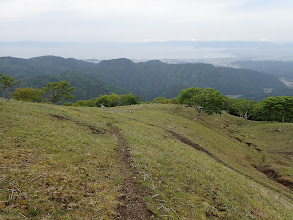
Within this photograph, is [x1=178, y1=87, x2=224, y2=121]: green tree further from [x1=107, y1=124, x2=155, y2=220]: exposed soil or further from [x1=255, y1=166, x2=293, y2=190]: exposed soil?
[x1=107, y1=124, x2=155, y2=220]: exposed soil

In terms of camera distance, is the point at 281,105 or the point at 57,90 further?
the point at 57,90

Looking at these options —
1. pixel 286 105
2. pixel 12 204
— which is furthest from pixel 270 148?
pixel 12 204

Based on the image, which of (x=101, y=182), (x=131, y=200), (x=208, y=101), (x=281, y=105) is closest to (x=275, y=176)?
(x=208, y=101)

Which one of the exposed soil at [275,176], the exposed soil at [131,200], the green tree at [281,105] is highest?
the exposed soil at [131,200]

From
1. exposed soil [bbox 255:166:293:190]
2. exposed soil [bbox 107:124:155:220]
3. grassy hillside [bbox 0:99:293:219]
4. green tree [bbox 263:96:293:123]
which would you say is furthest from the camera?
green tree [bbox 263:96:293:123]

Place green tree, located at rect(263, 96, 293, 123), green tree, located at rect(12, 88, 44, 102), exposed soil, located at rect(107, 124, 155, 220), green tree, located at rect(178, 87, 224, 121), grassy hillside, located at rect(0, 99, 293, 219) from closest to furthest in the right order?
1. grassy hillside, located at rect(0, 99, 293, 219)
2. exposed soil, located at rect(107, 124, 155, 220)
3. green tree, located at rect(178, 87, 224, 121)
4. green tree, located at rect(263, 96, 293, 123)
5. green tree, located at rect(12, 88, 44, 102)

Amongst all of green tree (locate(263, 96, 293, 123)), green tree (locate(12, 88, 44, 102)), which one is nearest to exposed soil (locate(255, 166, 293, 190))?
green tree (locate(263, 96, 293, 123))

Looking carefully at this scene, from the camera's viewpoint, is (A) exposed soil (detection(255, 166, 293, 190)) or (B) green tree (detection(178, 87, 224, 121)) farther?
(B) green tree (detection(178, 87, 224, 121))

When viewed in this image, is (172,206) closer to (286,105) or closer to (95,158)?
(95,158)

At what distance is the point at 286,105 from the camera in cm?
5962

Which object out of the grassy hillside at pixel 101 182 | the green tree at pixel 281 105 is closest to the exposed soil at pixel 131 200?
the grassy hillside at pixel 101 182

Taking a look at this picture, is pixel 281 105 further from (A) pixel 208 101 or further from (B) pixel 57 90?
(B) pixel 57 90

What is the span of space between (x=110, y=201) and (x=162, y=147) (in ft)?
40.1

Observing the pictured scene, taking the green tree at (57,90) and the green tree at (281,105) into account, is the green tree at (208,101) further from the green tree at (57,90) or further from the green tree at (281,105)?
the green tree at (57,90)
